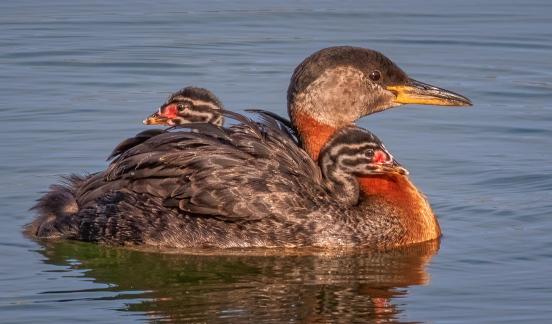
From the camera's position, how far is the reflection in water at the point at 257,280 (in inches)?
395

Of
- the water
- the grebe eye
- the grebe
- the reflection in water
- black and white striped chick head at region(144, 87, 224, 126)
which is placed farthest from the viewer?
black and white striped chick head at region(144, 87, 224, 126)

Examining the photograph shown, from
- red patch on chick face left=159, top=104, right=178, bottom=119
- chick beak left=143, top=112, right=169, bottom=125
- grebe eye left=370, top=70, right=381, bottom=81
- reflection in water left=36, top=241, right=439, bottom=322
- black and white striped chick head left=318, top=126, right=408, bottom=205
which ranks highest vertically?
grebe eye left=370, top=70, right=381, bottom=81

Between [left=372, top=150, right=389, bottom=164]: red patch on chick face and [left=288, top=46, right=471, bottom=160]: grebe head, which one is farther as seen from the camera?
[left=288, top=46, right=471, bottom=160]: grebe head

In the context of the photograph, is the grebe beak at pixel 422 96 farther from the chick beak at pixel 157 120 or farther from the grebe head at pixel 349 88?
the chick beak at pixel 157 120

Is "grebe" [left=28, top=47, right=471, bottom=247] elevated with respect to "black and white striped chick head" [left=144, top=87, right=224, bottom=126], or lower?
lower

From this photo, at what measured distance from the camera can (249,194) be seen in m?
11.3

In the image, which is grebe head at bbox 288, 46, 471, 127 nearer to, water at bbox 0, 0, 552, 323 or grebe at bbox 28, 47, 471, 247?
grebe at bbox 28, 47, 471, 247

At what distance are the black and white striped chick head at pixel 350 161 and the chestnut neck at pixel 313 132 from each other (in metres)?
0.17

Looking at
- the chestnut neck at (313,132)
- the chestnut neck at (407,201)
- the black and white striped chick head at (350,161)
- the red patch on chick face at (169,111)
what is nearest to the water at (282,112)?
the chestnut neck at (407,201)

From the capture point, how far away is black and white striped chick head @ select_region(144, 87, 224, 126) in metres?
13.3

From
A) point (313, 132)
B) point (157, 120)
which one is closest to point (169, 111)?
point (157, 120)

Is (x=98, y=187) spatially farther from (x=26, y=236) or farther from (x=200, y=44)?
(x=200, y=44)

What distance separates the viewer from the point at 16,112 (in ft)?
51.0

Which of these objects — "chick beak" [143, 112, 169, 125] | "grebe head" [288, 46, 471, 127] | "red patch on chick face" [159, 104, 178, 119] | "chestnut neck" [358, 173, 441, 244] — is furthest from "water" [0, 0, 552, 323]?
"grebe head" [288, 46, 471, 127]
